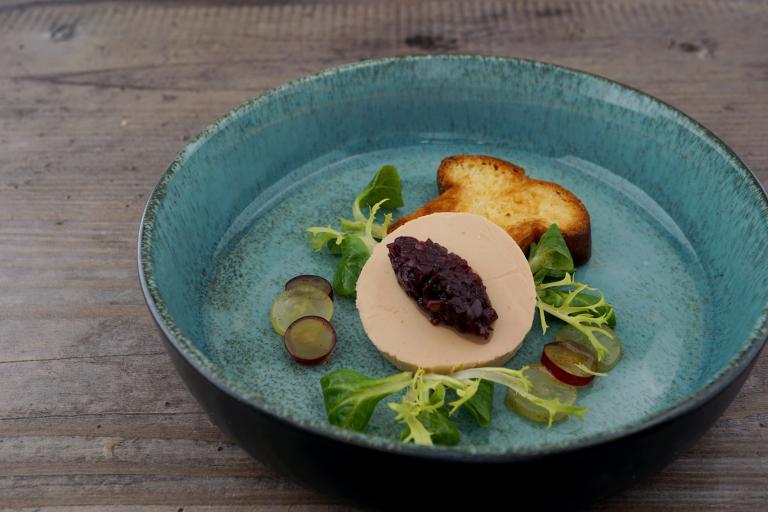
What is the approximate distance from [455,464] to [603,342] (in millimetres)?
881

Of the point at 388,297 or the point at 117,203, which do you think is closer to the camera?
the point at 388,297

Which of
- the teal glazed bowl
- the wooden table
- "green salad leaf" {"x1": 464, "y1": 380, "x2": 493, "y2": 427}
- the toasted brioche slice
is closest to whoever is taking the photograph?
the teal glazed bowl

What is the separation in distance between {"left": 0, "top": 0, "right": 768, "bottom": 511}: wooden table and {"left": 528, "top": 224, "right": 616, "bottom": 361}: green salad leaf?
1.48 ft

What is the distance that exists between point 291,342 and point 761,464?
142 cm

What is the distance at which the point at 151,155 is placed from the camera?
3.54m

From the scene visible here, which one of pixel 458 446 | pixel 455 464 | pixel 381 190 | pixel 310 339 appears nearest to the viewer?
pixel 455 464

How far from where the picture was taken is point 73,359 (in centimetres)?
260

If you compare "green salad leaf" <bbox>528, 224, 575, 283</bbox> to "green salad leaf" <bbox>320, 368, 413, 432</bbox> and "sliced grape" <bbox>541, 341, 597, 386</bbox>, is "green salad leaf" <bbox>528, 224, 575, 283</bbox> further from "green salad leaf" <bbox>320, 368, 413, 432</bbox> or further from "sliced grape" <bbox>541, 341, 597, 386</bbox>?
"green salad leaf" <bbox>320, 368, 413, 432</bbox>

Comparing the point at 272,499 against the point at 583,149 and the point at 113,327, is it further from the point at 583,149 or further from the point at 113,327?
the point at 583,149

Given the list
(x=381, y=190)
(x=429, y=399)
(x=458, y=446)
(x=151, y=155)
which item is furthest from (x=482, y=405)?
(x=151, y=155)

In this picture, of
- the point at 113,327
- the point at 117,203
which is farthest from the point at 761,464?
the point at 117,203

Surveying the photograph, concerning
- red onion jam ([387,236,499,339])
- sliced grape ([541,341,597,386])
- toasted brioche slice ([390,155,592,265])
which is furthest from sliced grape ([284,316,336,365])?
sliced grape ([541,341,597,386])

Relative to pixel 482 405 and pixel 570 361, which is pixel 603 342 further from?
pixel 482 405

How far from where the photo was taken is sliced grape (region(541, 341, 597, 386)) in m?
2.22
